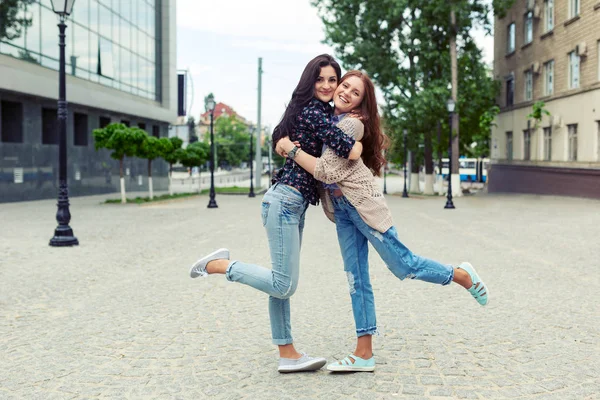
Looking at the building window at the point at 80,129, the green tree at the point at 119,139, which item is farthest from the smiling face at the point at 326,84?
the building window at the point at 80,129

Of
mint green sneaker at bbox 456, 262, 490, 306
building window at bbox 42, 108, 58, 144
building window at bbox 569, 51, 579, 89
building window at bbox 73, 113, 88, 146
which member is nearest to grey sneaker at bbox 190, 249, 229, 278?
mint green sneaker at bbox 456, 262, 490, 306

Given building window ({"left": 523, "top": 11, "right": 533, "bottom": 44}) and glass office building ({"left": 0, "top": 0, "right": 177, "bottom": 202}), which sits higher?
building window ({"left": 523, "top": 11, "right": 533, "bottom": 44})

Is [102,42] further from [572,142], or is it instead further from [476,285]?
[476,285]

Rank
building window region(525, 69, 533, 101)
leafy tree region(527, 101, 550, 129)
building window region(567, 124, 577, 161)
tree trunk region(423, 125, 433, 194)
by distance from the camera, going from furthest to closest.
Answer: tree trunk region(423, 125, 433, 194)
building window region(525, 69, 533, 101)
leafy tree region(527, 101, 550, 129)
building window region(567, 124, 577, 161)

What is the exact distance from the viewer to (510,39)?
37.5 metres

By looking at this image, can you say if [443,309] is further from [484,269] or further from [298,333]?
[484,269]

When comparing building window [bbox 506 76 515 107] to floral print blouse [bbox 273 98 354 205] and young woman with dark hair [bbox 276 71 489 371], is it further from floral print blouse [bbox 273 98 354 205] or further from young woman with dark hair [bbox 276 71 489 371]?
floral print blouse [bbox 273 98 354 205]

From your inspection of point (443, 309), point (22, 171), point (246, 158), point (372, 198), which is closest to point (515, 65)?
point (22, 171)

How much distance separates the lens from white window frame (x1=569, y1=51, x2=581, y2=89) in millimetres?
28250

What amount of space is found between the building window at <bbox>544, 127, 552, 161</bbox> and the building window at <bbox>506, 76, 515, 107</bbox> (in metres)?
4.87

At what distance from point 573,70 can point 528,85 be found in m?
5.67

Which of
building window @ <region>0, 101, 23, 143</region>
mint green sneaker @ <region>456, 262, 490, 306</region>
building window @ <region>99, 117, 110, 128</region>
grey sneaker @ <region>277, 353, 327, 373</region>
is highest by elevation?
building window @ <region>99, 117, 110, 128</region>

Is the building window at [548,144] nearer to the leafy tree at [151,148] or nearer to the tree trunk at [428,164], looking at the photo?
the tree trunk at [428,164]

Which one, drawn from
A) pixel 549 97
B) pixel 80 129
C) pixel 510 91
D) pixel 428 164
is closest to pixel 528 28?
pixel 510 91
